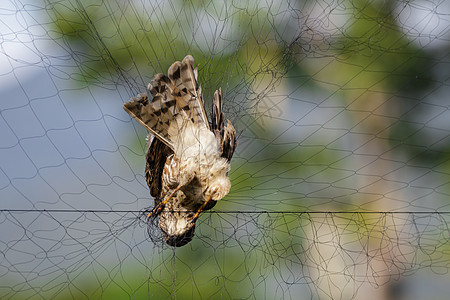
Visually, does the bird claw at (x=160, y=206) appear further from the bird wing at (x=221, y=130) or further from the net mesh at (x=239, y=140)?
the bird wing at (x=221, y=130)

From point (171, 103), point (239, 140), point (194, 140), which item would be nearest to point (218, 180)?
point (194, 140)

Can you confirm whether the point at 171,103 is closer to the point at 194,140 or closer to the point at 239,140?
the point at 194,140

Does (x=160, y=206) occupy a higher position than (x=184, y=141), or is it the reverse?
(x=184, y=141)

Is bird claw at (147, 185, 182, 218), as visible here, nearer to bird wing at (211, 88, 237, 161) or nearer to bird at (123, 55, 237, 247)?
bird at (123, 55, 237, 247)

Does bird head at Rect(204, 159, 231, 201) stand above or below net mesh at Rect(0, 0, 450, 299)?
below

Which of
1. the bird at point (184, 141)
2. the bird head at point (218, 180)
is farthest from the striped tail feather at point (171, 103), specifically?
the bird head at point (218, 180)

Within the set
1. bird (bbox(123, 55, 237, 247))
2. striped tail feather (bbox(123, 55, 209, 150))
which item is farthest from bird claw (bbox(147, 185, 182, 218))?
striped tail feather (bbox(123, 55, 209, 150))
